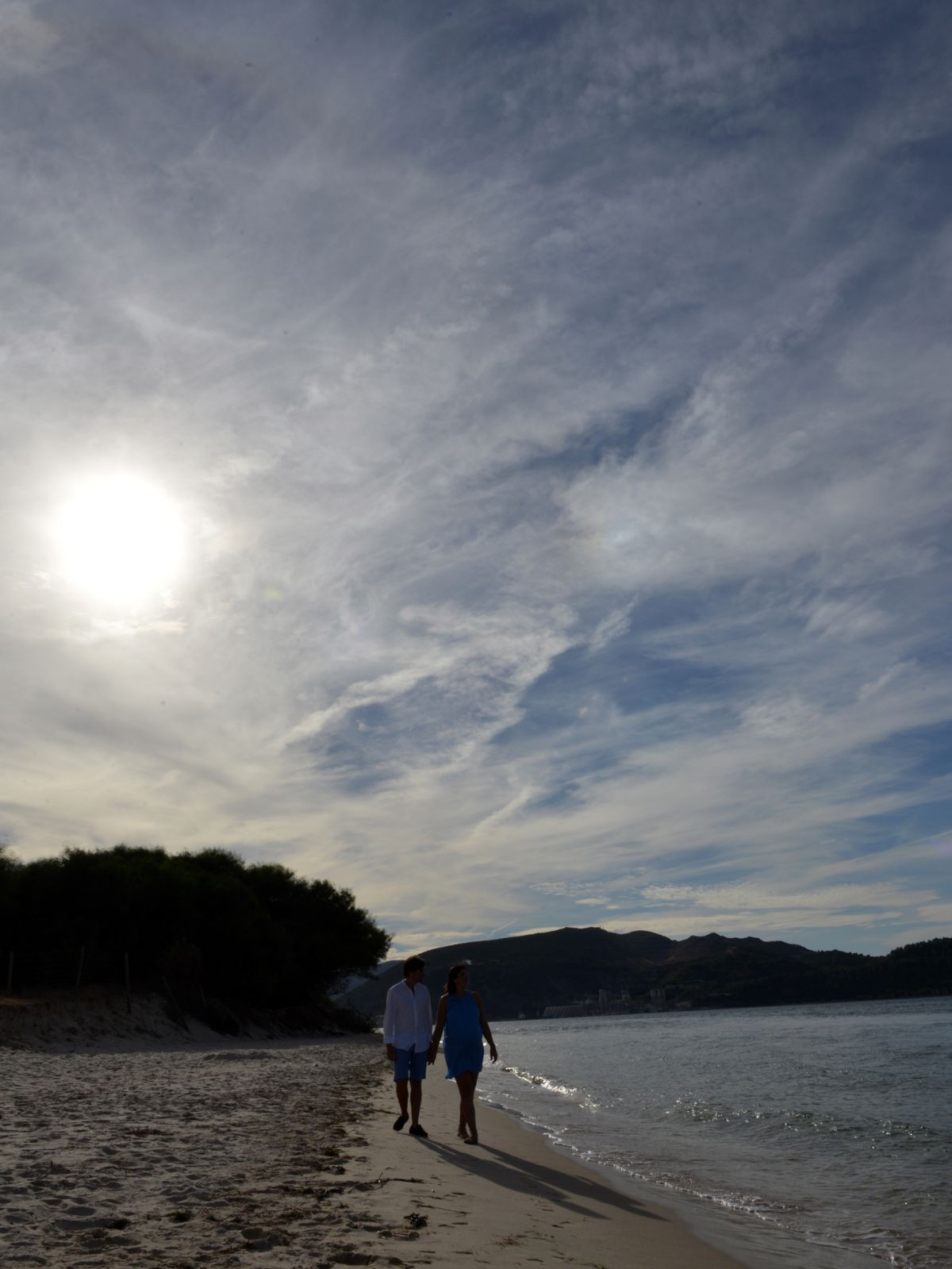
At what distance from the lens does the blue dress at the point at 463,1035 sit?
10.1 meters

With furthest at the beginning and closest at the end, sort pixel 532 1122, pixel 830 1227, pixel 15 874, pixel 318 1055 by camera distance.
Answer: pixel 15 874, pixel 318 1055, pixel 532 1122, pixel 830 1227

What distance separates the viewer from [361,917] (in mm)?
61031

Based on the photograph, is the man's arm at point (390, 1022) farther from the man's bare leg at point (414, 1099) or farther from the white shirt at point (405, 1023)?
the man's bare leg at point (414, 1099)

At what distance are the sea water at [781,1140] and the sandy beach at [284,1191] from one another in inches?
43.2

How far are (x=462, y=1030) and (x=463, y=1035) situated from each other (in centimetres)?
5

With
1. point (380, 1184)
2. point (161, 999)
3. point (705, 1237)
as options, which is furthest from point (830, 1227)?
point (161, 999)

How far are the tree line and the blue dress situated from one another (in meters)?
27.0

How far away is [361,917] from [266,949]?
Answer: 39.7ft

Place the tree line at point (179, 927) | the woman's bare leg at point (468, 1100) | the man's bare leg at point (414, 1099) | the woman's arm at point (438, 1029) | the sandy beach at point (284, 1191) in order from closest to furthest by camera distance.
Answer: the sandy beach at point (284, 1191)
the woman's arm at point (438, 1029)
the woman's bare leg at point (468, 1100)
the man's bare leg at point (414, 1099)
the tree line at point (179, 927)

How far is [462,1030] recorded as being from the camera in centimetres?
1014

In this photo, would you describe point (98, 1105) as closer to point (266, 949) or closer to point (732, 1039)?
point (266, 949)

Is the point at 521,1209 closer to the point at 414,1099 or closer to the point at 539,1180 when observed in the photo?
the point at 539,1180

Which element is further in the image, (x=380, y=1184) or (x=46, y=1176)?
(x=380, y=1184)

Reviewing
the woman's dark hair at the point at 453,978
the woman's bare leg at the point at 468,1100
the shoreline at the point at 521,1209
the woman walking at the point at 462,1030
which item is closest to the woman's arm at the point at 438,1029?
the woman walking at the point at 462,1030
